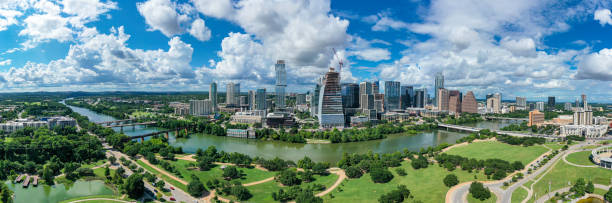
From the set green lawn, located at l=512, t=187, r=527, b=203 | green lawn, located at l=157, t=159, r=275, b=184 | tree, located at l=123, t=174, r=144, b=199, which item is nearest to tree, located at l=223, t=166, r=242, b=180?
green lawn, located at l=157, t=159, r=275, b=184

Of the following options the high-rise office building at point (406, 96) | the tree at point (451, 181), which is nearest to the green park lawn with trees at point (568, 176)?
the tree at point (451, 181)

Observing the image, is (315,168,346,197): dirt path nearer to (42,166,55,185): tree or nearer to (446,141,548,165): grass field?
(446,141,548,165): grass field

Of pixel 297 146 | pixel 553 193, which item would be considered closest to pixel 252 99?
pixel 297 146

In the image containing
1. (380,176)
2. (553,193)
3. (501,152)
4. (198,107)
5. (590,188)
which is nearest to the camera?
(590,188)

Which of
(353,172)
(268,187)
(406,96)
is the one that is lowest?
(268,187)

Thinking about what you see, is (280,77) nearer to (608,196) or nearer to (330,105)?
(330,105)

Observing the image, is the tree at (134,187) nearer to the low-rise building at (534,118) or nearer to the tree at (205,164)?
the tree at (205,164)
